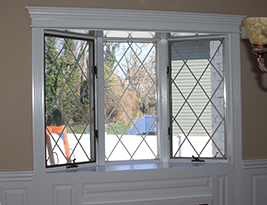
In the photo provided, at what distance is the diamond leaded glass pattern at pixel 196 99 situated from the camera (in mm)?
2283

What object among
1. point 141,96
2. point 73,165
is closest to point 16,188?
point 73,165

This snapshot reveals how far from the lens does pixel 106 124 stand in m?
2.29

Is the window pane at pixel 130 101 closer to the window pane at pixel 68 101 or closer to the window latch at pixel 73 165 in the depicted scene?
the window pane at pixel 68 101

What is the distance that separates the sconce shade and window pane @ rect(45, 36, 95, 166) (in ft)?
4.99

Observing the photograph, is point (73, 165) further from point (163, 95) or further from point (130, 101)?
point (163, 95)

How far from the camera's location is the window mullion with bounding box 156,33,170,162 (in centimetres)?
231

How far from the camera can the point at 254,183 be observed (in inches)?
82.5

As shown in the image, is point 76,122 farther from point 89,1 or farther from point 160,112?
point 89,1

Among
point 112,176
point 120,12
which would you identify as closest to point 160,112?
point 112,176

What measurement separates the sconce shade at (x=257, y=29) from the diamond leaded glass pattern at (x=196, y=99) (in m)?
1.30

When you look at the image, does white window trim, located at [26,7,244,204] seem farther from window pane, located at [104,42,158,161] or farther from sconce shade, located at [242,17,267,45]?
sconce shade, located at [242,17,267,45]

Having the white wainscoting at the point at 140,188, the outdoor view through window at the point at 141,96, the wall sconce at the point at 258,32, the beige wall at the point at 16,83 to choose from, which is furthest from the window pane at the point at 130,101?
the wall sconce at the point at 258,32

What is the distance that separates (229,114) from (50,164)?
1.62 m

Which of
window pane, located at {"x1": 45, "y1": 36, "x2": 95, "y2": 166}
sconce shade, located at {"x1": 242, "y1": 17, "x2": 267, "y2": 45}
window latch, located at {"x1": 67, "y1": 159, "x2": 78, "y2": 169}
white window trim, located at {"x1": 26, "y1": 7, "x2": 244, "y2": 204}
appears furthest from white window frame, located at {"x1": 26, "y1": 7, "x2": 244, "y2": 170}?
sconce shade, located at {"x1": 242, "y1": 17, "x2": 267, "y2": 45}
